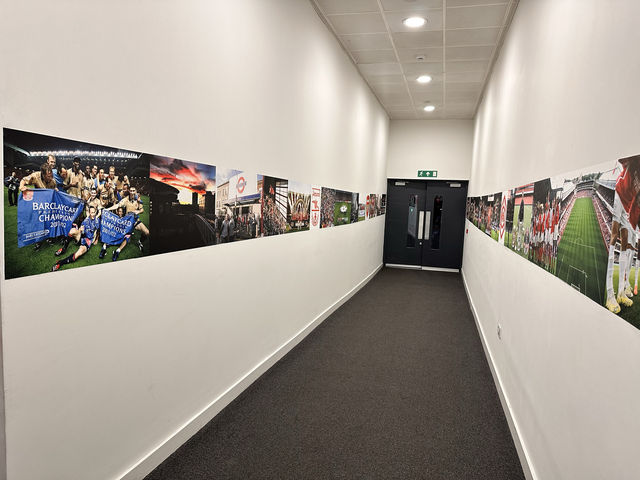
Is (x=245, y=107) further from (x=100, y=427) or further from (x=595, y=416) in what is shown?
(x=595, y=416)

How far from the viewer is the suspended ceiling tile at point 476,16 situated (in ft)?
13.9

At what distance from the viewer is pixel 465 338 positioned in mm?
5141

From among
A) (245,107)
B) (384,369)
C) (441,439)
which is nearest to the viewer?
(441,439)

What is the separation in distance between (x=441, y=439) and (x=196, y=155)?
8.35ft

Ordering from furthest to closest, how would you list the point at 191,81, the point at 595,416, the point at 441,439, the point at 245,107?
the point at 245,107 → the point at 441,439 → the point at 191,81 → the point at 595,416

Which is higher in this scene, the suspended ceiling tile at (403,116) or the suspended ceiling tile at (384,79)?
the suspended ceiling tile at (384,79)

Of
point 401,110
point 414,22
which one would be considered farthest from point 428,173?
point 414,22

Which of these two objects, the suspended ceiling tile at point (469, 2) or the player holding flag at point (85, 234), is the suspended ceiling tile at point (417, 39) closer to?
the suspended ceiling tile at point (469, 2)

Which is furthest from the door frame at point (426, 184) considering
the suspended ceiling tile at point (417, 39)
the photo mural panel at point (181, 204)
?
the photo mural panel at point (181, 204)

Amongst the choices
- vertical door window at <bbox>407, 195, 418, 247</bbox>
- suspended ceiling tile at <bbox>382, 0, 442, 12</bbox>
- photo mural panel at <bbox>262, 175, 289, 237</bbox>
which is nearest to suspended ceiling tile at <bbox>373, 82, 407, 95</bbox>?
suspended ceiling tile at <bbox>382, 0, 442, 12</bbox>

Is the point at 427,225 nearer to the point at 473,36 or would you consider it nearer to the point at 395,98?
the point at 395,98

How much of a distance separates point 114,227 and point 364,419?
7.32ft

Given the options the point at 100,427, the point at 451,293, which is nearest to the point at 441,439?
the point at 100,427

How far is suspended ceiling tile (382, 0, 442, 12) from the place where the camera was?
13.5ft
